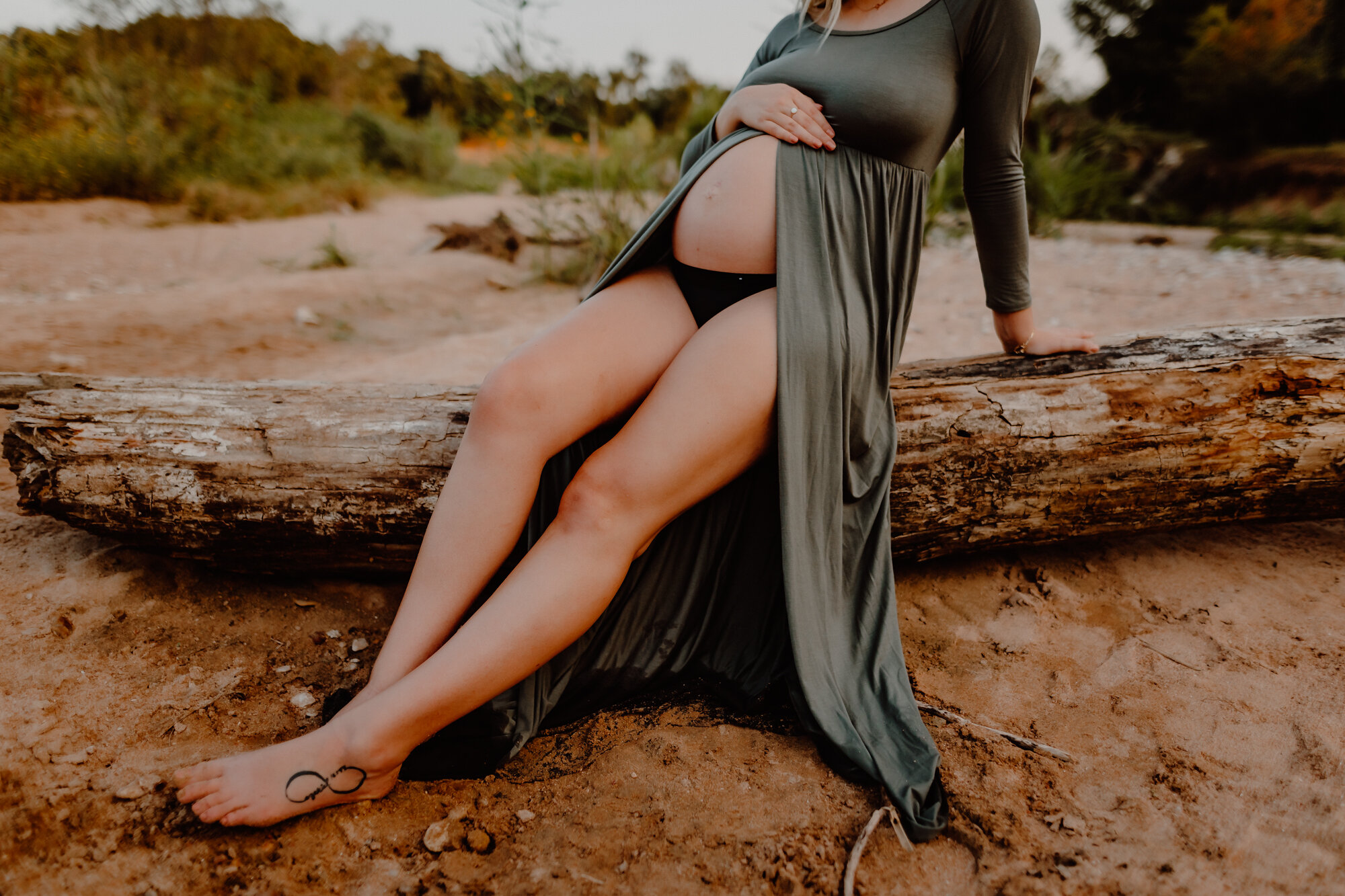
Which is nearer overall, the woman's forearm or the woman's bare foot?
the woman's bare foot

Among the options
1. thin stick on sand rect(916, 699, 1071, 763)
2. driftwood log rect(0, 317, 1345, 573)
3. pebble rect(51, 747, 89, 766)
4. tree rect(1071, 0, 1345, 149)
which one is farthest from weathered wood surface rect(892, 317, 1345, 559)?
tree rect(1071, 0, 1345, 149)

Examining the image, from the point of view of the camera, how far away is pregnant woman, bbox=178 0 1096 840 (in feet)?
3.97

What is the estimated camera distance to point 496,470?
1.30 m

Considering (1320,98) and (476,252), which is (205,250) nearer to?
(476,252)

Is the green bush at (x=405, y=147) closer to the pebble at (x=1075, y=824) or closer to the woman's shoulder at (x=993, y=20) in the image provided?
the woman's shoulder at (x=993, y=20)

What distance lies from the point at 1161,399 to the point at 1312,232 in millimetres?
8130

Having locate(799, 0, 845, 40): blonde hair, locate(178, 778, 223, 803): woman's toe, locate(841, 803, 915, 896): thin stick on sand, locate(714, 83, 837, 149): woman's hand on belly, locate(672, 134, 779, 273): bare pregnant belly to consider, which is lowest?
locate(841, 803, 915, 896): thin stick on sand

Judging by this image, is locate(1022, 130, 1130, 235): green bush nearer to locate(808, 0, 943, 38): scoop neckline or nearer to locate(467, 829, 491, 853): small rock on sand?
locate(808, 0, 943, 38): scoop neckline

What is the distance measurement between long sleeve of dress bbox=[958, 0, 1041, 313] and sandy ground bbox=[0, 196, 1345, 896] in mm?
793

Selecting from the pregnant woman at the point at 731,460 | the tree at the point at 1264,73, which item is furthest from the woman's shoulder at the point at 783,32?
the tree at the point at 1264,73

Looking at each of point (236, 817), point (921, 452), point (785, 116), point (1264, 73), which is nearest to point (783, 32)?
point (785, 116)

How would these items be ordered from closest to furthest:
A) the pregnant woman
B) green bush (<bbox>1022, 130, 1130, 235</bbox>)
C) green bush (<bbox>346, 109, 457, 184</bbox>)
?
the pregnant woman < green bush (<bbox>1022, 130, 1130, 235</bbox>) < green bush (<bbox>346, 109, 457, 184</bbox>)

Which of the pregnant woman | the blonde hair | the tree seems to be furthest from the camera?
the tree

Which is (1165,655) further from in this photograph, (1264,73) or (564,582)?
(1264,73)
